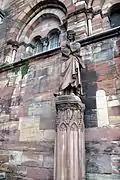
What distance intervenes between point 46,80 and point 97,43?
66.1 inches

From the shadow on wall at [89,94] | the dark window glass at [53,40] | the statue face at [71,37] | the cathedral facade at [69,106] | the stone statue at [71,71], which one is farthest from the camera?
the dark window glass at [53,40]

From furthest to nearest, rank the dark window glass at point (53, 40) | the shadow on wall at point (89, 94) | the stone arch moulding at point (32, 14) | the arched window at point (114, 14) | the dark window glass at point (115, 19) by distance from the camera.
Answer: the stone arch moulding at point (32, 14) < the dark window glass at point (53, 40) < the arched window at point (114, 14) < the dark window glass at point (115, 19) < the shadow on wall at point (89, 94)

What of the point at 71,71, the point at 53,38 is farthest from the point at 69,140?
the point at 53,38

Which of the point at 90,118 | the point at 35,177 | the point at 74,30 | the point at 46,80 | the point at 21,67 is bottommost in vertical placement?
the point at 35,177

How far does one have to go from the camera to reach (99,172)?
10.7 feet

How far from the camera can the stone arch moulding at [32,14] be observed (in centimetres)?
752

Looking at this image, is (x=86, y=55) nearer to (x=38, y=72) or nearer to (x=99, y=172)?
(x=38, y=72)

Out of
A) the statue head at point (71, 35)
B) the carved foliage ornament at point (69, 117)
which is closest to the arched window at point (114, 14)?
the statue head at point (71, 35)

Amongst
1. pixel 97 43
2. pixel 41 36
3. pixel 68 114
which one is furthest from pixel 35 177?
pixel 41 36

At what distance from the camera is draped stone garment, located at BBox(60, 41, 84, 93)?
362 cm

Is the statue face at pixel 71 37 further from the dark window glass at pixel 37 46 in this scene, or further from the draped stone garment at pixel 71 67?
the dark window glass at pixel 37 46

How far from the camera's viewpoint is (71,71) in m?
3.73

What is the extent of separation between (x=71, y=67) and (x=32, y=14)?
5.37 metres

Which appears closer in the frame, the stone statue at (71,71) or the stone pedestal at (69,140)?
the stone pedestal at (69,140)
